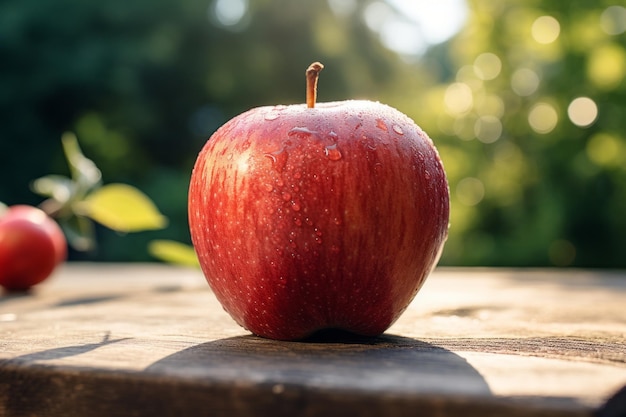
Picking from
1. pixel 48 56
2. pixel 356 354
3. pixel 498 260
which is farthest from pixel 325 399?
pixel 48 56

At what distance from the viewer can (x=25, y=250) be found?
1913mm

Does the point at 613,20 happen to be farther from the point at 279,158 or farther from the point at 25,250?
the point at 279,158

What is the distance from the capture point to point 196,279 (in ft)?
7.48

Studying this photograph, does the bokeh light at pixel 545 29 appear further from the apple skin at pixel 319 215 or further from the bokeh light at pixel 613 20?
the apple skin at pixel 319 215

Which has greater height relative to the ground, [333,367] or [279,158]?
[279,158]

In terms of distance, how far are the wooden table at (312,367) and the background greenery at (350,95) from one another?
470cm

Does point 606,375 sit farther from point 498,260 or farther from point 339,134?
point 498,260

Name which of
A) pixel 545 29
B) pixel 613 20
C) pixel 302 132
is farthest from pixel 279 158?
pixel 613 20

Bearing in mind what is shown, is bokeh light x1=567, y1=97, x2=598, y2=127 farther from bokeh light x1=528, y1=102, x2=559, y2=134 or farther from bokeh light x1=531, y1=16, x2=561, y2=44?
bokeh light x1=531, y1=16, x2=561, y2=44

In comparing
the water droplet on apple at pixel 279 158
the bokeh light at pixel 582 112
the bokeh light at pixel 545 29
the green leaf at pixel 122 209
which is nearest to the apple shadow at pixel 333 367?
the water droplet on apple at pixel 279 158

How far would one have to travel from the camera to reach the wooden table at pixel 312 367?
63cm

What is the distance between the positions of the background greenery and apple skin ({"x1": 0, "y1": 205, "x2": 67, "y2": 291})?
170 inches

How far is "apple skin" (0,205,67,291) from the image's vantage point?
1.90 metres

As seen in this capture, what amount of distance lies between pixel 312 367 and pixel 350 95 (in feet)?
27.7
